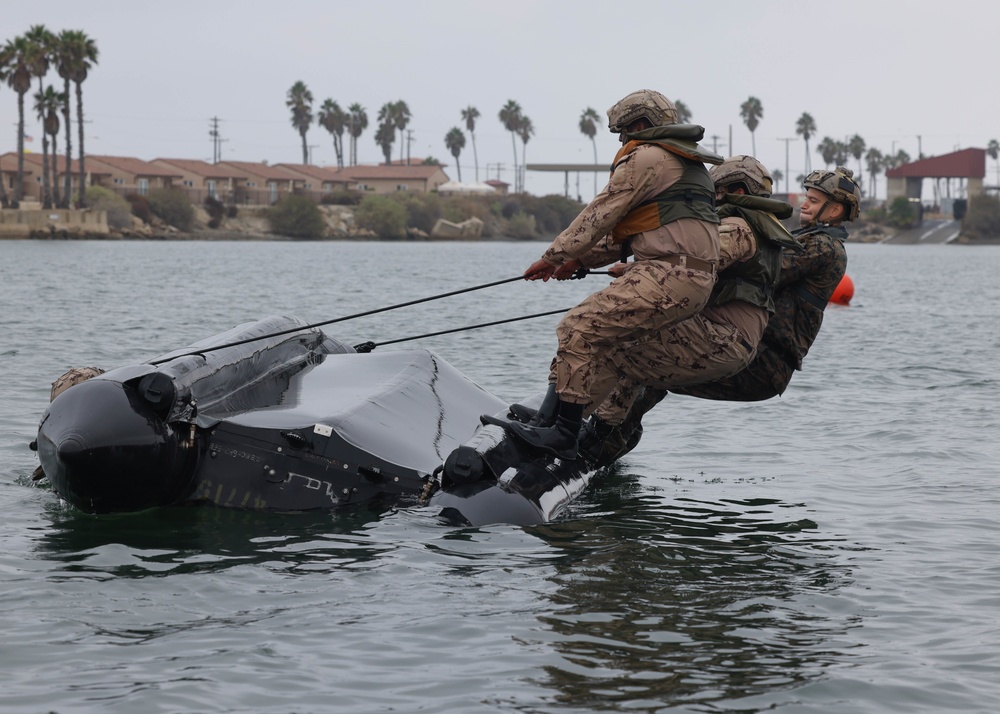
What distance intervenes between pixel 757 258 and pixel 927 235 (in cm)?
15573

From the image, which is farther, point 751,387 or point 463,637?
point 751,387

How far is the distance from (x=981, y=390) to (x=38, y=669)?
14.6m

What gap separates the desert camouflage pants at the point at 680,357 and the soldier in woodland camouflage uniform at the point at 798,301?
578 millimetres

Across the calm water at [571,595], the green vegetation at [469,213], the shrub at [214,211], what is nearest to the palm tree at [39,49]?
the shrub at [214,211]

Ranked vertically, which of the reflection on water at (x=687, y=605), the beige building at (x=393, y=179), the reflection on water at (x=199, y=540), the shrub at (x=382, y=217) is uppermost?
the beige building at (x=393, y=179)

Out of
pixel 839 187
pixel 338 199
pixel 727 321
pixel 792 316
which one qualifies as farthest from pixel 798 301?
pixel 338 199

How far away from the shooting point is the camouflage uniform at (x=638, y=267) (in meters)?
7.54

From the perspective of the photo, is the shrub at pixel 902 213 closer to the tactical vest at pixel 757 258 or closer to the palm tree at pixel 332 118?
the palm tree at pixel 332 118

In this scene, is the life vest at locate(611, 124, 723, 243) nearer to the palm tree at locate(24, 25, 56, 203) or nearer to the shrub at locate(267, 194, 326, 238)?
the palm tree at locate(24, 25, 56, 203)

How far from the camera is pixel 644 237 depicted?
773 centimetres

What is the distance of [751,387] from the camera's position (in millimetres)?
8805

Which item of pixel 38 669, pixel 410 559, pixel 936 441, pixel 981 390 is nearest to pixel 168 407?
pixel 410 559

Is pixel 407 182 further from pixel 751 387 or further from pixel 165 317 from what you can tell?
pixel 751 387

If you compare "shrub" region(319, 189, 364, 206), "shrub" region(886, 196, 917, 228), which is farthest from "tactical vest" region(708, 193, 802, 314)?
"shrub" region(886, 196, 917, 228)
